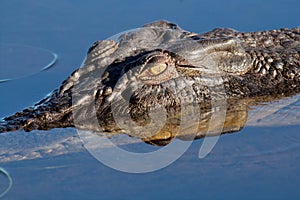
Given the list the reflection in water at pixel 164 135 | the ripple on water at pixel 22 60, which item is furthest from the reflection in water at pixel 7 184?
the ripple on water at pixel 22 60

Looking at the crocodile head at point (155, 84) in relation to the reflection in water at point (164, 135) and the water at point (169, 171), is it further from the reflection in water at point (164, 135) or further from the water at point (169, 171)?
the water at point (169, 171)

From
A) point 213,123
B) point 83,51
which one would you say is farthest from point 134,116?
point 83,51

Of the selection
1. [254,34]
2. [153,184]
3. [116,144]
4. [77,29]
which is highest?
[77,29]

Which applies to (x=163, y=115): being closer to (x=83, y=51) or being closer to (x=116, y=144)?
(x=116, y=144)

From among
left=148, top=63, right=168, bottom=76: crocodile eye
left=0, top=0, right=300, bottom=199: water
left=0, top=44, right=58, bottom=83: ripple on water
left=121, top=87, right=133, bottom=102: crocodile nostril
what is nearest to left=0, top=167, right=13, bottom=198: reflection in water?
left=0, top=0, right=300, bottom=199: water

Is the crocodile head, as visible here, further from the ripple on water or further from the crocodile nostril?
the ripple on water

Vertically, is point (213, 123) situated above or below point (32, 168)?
above

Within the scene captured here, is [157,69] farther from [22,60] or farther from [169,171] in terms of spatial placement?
[22,60]

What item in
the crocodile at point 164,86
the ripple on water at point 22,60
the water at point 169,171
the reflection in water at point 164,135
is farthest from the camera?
the ripple on water at point 22,60
